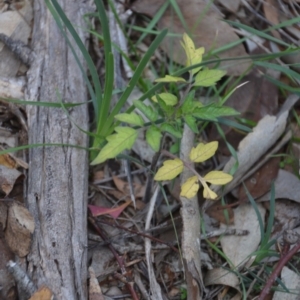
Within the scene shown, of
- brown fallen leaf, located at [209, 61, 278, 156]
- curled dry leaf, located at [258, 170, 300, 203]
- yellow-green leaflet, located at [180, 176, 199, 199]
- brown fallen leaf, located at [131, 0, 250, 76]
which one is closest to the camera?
yellow-green leaflet, located at [180, 176, 199, 199]

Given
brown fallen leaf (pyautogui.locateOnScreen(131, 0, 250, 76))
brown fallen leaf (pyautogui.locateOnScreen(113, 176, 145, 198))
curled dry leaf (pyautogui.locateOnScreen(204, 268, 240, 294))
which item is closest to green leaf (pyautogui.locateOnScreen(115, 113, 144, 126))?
brown fallen leaf (pyautogui.locateOnScreen(113, 176, 145, 198))

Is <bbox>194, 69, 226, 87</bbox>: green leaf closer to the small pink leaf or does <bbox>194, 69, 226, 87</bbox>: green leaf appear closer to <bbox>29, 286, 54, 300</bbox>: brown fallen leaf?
the small pink leaf

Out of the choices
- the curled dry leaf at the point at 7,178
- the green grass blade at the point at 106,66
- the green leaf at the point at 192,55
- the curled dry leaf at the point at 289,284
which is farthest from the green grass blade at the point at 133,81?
the curled dry leaf at the point at 289,284

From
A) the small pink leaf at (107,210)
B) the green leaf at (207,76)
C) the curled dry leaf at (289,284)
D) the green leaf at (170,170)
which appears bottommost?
the curled dry leaf at (289,284)

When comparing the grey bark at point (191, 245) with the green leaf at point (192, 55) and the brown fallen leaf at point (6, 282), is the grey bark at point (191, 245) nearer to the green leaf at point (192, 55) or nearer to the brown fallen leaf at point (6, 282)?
the green leaf at point (192, 55)

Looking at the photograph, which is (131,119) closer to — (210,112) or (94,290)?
(210,112)

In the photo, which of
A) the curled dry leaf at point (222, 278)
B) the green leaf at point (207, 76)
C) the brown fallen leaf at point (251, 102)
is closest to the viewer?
the green leaf at point (207, 76)
